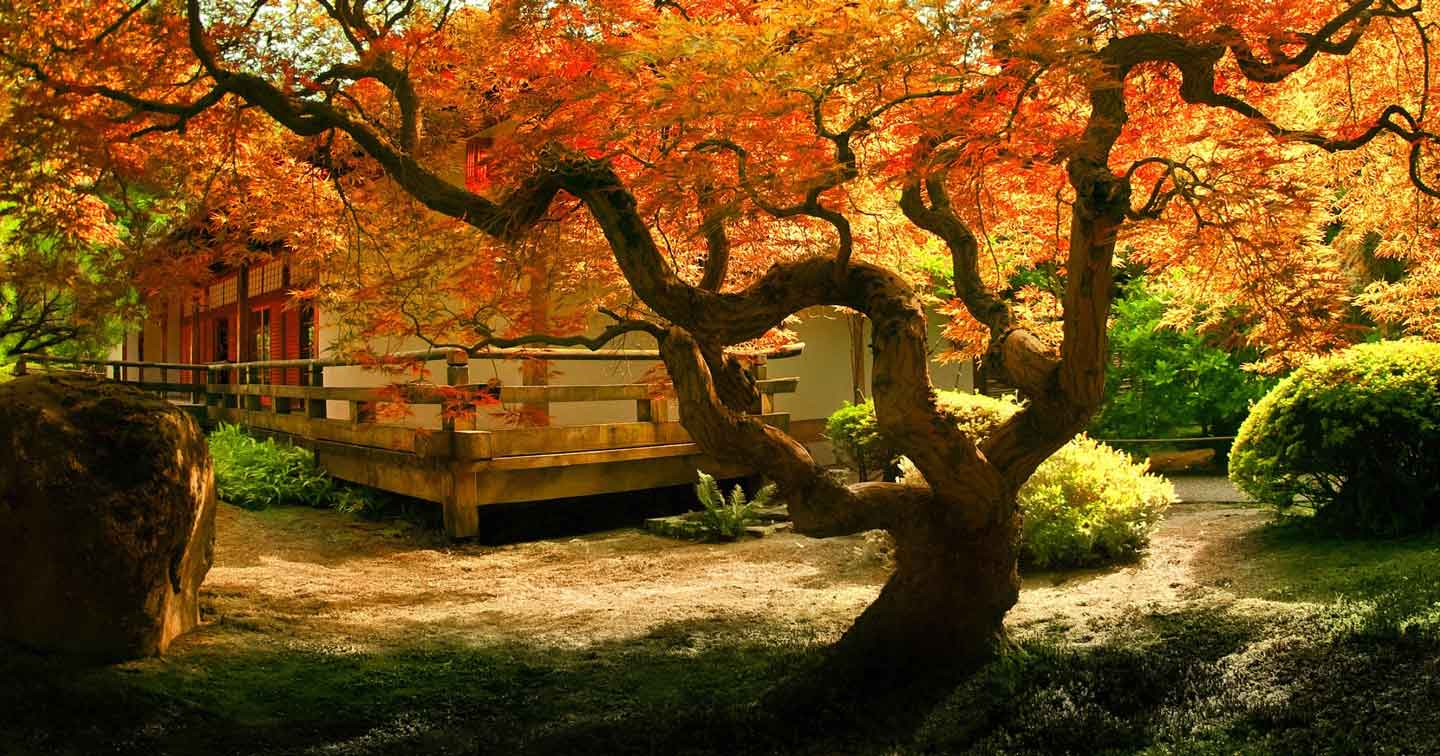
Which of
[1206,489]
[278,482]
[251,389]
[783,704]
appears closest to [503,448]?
[278,482]

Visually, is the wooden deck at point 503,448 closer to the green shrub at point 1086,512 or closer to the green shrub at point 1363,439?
the green shrub at point 1086,512

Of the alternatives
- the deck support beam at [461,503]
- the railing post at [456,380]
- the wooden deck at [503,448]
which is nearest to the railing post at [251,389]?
the wooden deck at [503,448]

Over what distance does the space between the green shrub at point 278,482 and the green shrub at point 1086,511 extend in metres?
7.38

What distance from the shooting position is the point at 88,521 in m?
4.91

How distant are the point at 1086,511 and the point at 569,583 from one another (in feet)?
13.9

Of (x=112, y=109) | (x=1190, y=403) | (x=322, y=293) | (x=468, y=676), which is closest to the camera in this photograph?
(x=468, y=676)

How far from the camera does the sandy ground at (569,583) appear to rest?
636 centimetres

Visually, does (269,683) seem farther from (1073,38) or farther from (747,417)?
(1073,38)

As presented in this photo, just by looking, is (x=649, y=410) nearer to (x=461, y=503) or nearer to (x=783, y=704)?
(x=461, y=503)

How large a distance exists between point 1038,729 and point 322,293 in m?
7.37

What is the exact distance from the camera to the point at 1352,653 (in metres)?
4.64

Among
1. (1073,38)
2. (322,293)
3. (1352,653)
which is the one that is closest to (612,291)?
(322,293)

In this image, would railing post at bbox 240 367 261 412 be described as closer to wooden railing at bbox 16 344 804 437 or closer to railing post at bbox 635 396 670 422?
wooden railing at bbox 16 344 804 437

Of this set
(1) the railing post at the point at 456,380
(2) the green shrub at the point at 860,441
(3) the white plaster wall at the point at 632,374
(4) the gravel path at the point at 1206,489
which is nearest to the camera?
(1) the railing post at the point at 456,380
